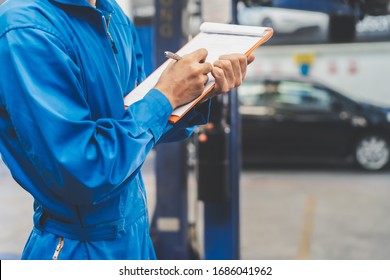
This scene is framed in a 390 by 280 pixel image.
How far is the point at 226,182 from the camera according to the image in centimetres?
286

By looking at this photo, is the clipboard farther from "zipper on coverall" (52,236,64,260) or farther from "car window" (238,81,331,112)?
"car window" (238,81,331,112)

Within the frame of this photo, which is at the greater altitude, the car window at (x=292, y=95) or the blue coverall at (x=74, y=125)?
the blue coverall at (x=74, y=125)

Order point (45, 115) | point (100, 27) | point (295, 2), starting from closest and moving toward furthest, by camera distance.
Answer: point (45, 115)
point (100, 27)
point (295, 2)

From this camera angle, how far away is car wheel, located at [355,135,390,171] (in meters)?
7.51

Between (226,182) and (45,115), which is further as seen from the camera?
(226,182)

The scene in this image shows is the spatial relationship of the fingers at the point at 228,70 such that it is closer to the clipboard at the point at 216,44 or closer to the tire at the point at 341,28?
the clipboard at the point at 216,44

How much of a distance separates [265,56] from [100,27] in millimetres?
8466

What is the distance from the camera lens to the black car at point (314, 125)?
295 inches

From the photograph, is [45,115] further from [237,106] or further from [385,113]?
[385,113]

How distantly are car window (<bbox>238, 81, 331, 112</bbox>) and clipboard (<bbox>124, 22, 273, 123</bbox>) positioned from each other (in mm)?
6082

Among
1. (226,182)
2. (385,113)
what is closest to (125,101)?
(226,182)

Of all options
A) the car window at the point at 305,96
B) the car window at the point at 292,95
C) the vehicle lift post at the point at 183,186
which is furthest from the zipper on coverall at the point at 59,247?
the car window at the point at 305,96

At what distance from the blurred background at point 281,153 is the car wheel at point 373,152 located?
15 mm

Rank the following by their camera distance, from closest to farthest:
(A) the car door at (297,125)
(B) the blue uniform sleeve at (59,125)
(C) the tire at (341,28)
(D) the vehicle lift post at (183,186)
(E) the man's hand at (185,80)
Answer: (B) the blue uniform sleeve at (59,125), (E) the man's hand at (185,80), (D) the vehicle lift post at (183,186), (C) the tire at (341,28), (A) the car door at (297,125)
